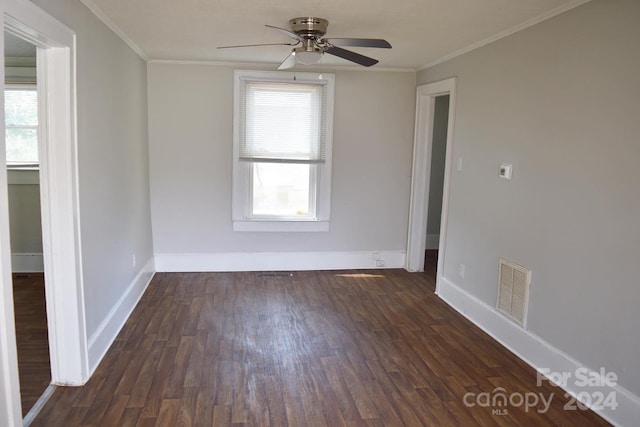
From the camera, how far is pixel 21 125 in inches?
186

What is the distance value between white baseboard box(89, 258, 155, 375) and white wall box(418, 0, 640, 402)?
9.86 feet

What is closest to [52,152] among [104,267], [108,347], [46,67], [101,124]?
[46,67]

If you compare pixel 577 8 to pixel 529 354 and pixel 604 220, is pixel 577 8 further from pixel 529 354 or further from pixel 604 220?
pixel 529 354

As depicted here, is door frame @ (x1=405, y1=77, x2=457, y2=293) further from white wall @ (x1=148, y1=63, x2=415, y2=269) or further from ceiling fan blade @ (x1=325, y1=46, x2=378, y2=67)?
ceiling fan blade @ (x1=325, y1=46, x2=378, y2=67)

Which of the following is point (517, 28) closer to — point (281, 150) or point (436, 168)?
point (281, 150)

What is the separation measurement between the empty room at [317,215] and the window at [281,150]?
25 millimetres

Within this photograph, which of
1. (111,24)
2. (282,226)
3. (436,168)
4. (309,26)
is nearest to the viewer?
(309,26)

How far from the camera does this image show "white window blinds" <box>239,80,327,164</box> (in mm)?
5043

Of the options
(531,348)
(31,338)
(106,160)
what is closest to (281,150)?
(106,160)

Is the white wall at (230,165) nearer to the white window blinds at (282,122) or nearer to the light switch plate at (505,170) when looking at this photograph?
the white window blinds at (282,122)

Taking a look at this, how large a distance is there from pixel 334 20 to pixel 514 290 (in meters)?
2.37

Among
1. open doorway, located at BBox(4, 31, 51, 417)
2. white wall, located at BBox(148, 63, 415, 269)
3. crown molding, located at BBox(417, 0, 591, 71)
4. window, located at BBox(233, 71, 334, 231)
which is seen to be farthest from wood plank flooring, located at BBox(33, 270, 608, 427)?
crown molding, located at BBox(417, 0, 591, 71)

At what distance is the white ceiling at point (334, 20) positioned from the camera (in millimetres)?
2764

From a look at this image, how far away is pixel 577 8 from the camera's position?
2754 mm
